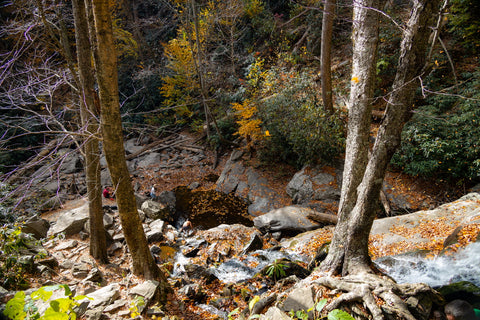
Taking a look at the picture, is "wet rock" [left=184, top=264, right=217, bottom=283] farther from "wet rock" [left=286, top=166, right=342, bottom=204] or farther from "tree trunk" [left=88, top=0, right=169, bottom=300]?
"wet rock" [left=286, top=166, right=342, bottom=204]

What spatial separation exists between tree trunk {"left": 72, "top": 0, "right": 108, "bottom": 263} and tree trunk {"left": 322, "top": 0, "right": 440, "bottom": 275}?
4291 millimetres

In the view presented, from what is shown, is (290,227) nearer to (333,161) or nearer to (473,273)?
(333,161)

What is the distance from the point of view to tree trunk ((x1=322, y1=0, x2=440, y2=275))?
2.81 m

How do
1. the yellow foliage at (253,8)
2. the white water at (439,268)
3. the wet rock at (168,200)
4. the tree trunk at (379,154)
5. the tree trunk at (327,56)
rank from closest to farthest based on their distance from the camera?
1. the tree trunk at (379,154)
2. the white water at (439,268)
3. the tree trunk at (327,56)
4. the wet rock at (168,200)
5. the yellow foliage at (253,8)

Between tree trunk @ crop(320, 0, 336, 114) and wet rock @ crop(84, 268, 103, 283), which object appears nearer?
wet rock @ crop(84, 268, 103, 283)

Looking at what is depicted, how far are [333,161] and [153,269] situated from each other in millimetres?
7653

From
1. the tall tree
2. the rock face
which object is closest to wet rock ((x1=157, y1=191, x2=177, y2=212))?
the rock face

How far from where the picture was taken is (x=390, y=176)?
8484mm

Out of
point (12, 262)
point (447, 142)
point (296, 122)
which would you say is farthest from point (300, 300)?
point (296, 122)

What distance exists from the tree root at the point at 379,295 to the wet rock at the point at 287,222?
4026 mm

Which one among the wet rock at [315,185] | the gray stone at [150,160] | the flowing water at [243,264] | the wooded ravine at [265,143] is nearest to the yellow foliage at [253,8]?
the wooded ravine at [265,143]

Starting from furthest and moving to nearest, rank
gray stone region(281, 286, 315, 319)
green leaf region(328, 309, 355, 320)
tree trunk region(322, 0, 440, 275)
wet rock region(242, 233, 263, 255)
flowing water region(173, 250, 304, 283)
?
wet rock region(242, 233, 263, 255), flowing water region(173, 250, 304, 283), gray stone region(281, 286, 315, 319), tree trunk region(322, 0, 440, 275), green leaf region(328, 309, 355, 320)

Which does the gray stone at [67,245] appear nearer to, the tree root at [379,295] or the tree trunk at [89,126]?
the tree trunk at [89,126]

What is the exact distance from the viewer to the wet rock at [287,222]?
7637 millimetres
